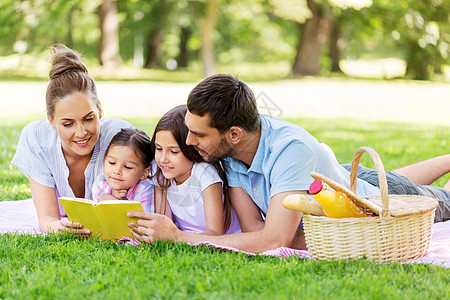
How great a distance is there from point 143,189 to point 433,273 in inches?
77.1

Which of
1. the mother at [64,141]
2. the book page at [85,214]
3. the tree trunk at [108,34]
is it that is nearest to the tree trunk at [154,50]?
the tree trunk at [108,34]

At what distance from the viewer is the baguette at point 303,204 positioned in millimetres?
3080

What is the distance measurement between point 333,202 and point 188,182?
110 centimetres

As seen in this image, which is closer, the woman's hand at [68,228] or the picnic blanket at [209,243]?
the picnic blanket at [209,243]

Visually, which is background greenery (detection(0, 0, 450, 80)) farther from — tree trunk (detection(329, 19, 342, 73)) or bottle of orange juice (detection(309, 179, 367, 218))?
bottle of orange juice (detection(309, 179, 367, 218))

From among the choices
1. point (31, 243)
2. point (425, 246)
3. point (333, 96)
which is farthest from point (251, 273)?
point (333, 96)

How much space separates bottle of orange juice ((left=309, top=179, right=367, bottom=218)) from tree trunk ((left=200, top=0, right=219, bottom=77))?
19.2 m

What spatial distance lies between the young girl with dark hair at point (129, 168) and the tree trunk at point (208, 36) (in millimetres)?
18263

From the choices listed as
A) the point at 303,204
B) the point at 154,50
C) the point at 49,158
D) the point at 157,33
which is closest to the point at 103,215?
the point at 49,158

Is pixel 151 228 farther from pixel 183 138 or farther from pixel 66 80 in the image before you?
pixel 66 80

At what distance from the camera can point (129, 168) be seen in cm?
396

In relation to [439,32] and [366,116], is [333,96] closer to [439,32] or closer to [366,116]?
[366,116]

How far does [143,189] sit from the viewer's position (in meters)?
3.98

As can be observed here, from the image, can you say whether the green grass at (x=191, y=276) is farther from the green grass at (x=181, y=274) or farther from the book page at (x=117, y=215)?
the book page at (x=117, y=215)
